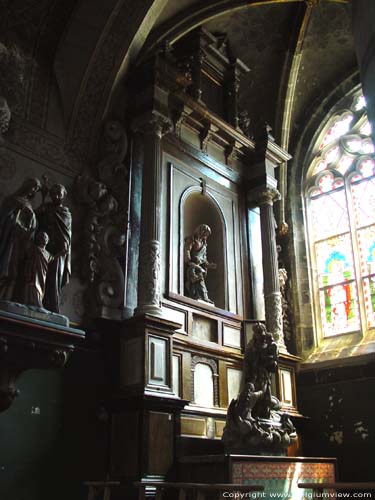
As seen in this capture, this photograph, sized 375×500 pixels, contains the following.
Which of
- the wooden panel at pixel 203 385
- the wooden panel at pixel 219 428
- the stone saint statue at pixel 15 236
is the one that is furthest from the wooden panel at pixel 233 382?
the stone saint statue at pixel 15 236

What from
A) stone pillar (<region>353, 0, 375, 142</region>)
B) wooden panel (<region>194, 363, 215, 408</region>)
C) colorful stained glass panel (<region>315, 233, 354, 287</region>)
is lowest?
wooden panel (<region>194, 363, 215, 408</region>)

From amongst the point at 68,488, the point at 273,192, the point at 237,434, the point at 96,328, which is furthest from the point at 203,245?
the point at 68,488

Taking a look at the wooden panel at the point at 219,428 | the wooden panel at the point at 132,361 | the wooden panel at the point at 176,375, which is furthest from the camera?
the wooden panel at the point at 219,428

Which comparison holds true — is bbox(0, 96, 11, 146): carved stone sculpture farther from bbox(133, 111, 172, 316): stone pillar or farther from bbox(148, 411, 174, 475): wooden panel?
bbox(148, 411, 174, 475): wooden panel

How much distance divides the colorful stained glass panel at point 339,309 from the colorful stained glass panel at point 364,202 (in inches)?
46.6

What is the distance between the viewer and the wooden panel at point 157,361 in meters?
6.71

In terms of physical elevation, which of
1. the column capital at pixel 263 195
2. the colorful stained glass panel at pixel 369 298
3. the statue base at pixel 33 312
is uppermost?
the column capital at pixel 263 195

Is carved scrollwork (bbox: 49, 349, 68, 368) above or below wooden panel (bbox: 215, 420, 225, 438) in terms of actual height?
above

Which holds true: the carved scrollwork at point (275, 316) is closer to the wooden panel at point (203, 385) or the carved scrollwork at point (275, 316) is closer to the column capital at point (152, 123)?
the wooden panel at point (203, 385)

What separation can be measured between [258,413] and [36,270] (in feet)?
10.0

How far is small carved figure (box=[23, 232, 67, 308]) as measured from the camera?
600 centimetres

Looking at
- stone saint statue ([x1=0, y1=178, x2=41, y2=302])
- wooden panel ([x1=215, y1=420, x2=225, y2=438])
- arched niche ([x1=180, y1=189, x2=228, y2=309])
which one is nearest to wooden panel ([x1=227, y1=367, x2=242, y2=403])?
wooden panel ([x1=215, y1=420, x2=225, y2=438])

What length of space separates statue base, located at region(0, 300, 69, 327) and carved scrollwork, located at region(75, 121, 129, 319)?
1.07m

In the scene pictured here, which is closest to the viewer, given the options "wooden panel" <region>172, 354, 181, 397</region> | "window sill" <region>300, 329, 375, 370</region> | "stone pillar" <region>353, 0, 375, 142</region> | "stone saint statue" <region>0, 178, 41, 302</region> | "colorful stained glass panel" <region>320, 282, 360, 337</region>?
"stone pillar" <region>353, 0, 375, 142</region>
